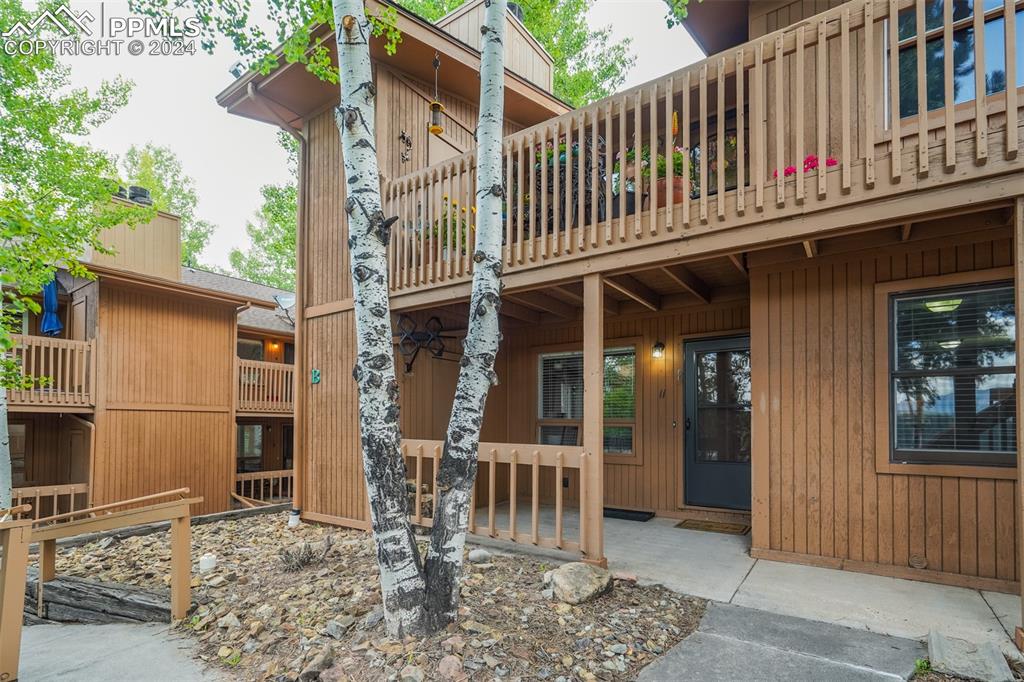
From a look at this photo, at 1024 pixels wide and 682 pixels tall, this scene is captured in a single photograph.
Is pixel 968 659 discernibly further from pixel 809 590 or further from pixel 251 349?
pixel 251 349

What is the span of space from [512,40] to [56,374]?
9583 millimetres

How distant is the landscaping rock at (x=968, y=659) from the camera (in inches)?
95.0

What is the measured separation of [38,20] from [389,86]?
6251mm

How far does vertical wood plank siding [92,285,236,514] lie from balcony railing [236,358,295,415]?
387mm

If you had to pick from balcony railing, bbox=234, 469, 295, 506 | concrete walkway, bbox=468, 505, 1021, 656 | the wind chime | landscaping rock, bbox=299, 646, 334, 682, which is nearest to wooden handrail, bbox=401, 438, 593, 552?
concrete walkway, bbox=468, 505, 1021, 656

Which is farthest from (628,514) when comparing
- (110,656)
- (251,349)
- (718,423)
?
(251,349)

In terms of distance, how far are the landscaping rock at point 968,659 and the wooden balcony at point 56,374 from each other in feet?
36.6

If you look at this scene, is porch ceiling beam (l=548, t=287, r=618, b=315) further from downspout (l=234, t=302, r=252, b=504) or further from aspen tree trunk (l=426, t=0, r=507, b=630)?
downspout (l=234, t=302, r=252, b=504)

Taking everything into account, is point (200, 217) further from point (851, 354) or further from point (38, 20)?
point (851, 354)

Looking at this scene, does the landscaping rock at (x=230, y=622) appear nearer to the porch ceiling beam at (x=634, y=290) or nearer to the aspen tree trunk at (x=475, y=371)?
the aspen tree trunk at (x=475, y=371)

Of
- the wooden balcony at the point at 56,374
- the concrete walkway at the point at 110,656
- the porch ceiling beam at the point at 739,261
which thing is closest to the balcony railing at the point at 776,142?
the porch ceiling beam at the point at 739,261

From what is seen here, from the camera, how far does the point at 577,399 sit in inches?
262

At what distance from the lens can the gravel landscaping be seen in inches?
107

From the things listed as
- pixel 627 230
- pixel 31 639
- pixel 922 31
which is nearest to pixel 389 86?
pixel 627 230
